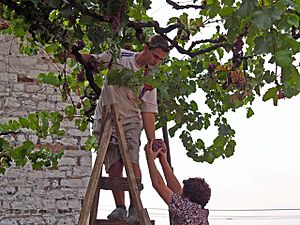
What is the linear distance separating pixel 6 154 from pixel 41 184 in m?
1.50

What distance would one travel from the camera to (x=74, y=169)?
17.1 ft

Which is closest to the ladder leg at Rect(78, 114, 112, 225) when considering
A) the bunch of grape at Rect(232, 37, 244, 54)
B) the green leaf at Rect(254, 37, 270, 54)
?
the bunch of grape at Rect(232, 37, 244, 54)

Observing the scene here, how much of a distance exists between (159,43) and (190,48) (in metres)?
0.47

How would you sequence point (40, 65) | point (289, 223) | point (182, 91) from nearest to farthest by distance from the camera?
point (182, 91)
point (40, 65)
point (289, 223)

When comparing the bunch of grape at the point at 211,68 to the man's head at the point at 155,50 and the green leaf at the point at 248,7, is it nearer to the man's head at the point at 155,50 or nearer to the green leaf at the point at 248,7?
the man's head at the point at 155,50

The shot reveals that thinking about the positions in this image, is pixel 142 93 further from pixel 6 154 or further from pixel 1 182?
pixel 1 182

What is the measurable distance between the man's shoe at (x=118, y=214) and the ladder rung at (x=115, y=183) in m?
A: 0.21

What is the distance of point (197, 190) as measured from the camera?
2900 mm

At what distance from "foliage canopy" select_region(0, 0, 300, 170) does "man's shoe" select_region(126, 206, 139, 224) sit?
639 mm

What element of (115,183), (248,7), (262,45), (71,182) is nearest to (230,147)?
(115,183)

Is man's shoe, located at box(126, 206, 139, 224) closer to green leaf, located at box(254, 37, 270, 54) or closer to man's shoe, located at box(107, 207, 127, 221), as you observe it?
man's shoe, located at box(107, 207, 127, 221)

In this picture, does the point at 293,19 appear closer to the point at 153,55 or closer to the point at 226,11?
the point at 226,11

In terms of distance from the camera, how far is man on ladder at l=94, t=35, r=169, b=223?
2998 millimetres

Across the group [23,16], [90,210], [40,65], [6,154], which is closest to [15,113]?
[40,65]
